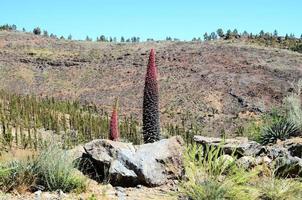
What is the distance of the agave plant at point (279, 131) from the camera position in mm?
11641

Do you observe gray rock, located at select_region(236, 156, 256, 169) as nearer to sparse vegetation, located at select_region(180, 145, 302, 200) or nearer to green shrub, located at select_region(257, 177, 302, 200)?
sparse vegetation, located at select_region(180, 145, 302, 200)

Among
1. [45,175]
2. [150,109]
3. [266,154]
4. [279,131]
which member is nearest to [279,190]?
[266,154]

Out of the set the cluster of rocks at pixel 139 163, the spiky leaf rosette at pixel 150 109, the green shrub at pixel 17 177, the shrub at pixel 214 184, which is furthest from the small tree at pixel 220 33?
the green shrub at pixel 17 177

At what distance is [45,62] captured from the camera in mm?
61531

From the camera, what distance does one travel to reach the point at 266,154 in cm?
932

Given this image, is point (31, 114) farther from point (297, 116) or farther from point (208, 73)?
point (208, 73)

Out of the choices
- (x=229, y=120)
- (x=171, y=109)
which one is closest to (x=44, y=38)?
(x=171, y=109)

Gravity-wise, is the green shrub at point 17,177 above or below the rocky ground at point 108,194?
above

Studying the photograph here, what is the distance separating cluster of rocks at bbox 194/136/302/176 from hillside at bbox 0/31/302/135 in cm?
2600

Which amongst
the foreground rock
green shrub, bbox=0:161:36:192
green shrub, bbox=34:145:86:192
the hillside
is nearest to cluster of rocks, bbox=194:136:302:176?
the foreground rock

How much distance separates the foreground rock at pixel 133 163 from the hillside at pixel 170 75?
91.2ft

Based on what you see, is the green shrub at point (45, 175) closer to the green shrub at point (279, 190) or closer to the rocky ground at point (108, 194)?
the rocky ground at point (108, 194)

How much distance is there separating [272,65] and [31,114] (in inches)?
1210

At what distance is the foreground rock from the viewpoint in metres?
7.63
